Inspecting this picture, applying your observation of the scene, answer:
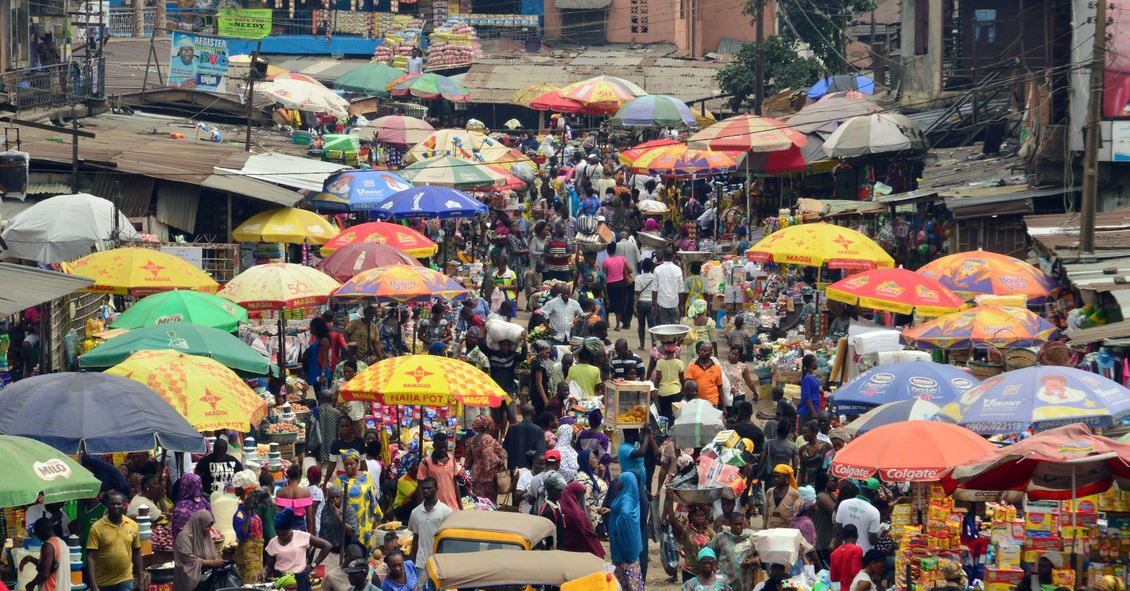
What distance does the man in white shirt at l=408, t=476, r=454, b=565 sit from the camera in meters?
12.2

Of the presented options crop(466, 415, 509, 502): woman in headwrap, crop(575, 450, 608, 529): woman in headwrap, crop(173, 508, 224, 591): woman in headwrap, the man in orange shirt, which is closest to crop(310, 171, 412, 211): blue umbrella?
the man in orange shirt

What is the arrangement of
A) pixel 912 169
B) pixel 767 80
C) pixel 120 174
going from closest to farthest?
pixel 120 174 < pixel 912 169 < pixel 767 80

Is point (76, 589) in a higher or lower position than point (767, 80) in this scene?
lower

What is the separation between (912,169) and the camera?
28.1 metres

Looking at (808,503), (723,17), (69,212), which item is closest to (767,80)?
(723,17)

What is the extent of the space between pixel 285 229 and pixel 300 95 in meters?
12.3

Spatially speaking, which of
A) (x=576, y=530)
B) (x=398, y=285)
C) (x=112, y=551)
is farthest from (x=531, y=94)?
(x=112, y=551)

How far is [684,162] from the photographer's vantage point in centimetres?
2728

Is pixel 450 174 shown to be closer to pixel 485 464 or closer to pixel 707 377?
pixel 707 377

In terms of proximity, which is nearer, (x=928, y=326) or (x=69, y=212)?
(x=928, y=326)

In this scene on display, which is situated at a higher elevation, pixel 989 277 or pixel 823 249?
pixel 823 249

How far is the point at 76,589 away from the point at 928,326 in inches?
345

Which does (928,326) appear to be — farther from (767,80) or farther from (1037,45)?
(767,80)

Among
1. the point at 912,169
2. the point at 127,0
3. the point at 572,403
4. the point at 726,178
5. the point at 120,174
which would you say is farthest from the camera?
the point at 127,0
